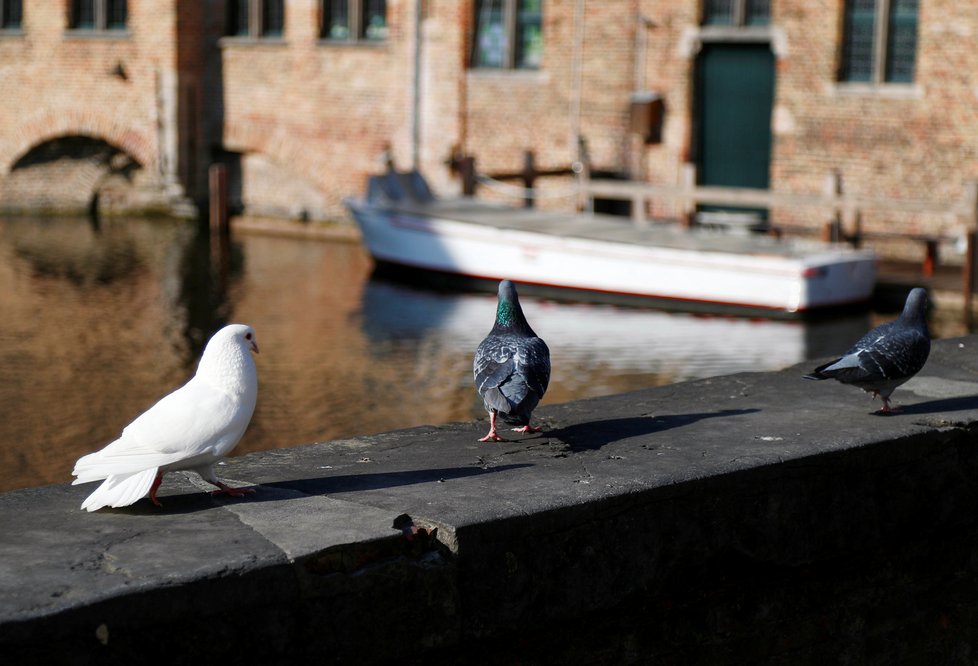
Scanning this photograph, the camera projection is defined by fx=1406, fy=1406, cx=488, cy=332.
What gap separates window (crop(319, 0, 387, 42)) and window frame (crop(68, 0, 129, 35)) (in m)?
3.75

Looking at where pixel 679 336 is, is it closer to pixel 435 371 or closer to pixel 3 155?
pixel 435 371

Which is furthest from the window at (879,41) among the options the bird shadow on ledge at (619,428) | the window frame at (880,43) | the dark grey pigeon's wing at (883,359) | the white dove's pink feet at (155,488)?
the white dove's pink feet at (155,488)

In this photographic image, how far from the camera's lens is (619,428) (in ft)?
15.2

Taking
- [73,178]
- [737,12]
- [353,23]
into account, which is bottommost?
[73,178]

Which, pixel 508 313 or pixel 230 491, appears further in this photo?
pixel 508 313

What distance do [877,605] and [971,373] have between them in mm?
1695

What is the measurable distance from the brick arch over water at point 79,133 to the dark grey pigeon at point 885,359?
20129 mm

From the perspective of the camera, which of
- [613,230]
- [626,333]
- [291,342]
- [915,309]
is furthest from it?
[613,230]

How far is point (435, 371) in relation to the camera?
12781 mm

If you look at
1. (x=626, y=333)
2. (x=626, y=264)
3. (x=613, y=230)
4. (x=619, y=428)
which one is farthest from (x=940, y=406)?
(x=613, y=230)

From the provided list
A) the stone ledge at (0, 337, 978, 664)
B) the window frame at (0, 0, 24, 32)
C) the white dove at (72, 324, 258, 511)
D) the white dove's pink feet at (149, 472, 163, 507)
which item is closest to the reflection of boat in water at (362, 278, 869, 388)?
the stone ledge at (0, 337, 978, 664)

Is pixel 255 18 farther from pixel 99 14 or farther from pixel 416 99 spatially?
pixel 416 99

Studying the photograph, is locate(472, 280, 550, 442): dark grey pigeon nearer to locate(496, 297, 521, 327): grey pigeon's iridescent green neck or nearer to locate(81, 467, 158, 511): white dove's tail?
locate(496, 297, 521, 327): grey pigeon's iridescent green neck

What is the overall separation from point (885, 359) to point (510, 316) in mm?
1407
